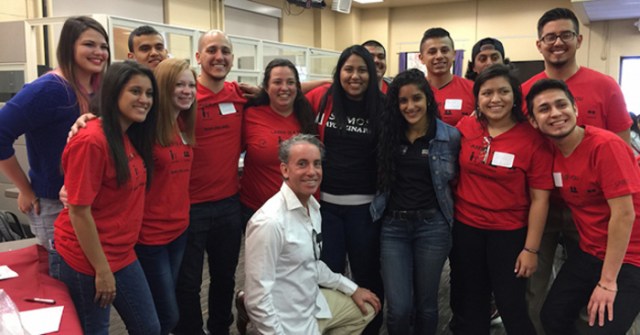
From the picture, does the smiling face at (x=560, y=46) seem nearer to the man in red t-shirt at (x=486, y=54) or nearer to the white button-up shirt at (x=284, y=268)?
the man in red t-shirt at (x=486, y=54)

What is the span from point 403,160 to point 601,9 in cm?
728

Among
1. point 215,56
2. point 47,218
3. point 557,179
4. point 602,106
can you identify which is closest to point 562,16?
point 602,106

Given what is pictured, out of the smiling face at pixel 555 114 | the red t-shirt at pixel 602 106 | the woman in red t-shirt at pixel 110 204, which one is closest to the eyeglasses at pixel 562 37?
the red t-shirt at pixel 602 106

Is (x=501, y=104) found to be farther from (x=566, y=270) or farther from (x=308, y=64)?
(x=308, y=64)

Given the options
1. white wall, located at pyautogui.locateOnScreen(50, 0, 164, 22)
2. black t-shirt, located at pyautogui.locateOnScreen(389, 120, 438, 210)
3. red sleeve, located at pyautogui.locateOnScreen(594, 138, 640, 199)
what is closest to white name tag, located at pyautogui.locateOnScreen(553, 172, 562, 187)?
red sleeve, located at pyautogui.locateOnScreen(594, 138, 640, 199)

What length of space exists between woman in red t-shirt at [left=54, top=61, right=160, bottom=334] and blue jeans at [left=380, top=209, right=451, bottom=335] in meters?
1.04

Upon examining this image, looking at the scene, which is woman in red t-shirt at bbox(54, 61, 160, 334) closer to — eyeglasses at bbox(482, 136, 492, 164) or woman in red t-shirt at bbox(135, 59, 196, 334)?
woman in red t-shirt at bbox(135, 59, 196, 334)

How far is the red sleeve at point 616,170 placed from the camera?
1745 millimetres

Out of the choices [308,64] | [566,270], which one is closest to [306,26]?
[308,64]

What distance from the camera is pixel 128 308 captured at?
5.45 feet

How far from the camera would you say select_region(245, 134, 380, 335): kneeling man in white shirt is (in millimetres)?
1759

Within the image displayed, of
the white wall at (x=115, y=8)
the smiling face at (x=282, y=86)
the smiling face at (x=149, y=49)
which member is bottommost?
the smiling face at (x=282, y=86)

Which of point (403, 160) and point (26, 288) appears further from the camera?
point (403, 160)

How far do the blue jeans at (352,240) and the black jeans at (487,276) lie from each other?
1.28ft
